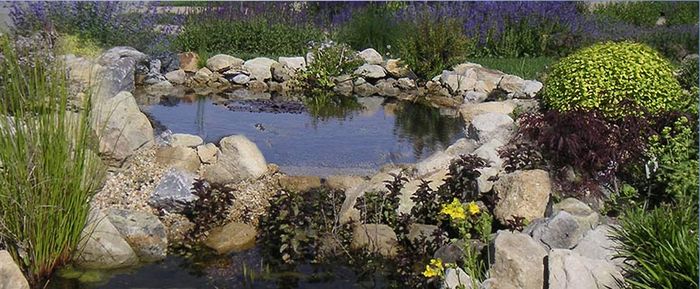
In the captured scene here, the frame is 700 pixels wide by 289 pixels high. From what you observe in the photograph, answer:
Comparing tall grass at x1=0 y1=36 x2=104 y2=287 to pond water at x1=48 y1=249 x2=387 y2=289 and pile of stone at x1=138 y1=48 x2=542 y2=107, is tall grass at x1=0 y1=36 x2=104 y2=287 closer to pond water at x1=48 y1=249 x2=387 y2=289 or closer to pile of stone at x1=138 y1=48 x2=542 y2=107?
pond water at x1=48 y1=249 x2=387 y2=289

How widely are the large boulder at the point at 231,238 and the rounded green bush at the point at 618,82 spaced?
2.53 m

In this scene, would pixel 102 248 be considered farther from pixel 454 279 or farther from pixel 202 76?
pixel 202 76

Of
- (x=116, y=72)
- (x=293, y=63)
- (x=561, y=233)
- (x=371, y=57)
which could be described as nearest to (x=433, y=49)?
(x=371, y=57)

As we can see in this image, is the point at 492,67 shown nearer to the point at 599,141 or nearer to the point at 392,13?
the point at 392,13

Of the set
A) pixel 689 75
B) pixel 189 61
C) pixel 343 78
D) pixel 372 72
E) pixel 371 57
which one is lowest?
pixel 189 61

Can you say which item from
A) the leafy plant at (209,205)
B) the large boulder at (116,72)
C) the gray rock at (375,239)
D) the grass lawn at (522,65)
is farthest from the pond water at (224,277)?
the grass lawn at (522,65)

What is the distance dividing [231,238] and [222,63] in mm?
7501

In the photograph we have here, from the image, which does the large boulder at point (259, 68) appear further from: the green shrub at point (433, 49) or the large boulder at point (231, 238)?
the large boulder at point (231, 238)

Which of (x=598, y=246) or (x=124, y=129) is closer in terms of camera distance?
(x=598, y=246)

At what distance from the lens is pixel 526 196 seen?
5348 mm

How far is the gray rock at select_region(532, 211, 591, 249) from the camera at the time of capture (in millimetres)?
4794

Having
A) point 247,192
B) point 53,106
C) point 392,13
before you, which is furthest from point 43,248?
point 392,13

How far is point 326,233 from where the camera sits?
5.59 metres

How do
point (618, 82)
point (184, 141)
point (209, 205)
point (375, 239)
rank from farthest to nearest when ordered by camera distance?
point (184, 141) → point (618, 82) → point (209, 205) → point (375, 239)
